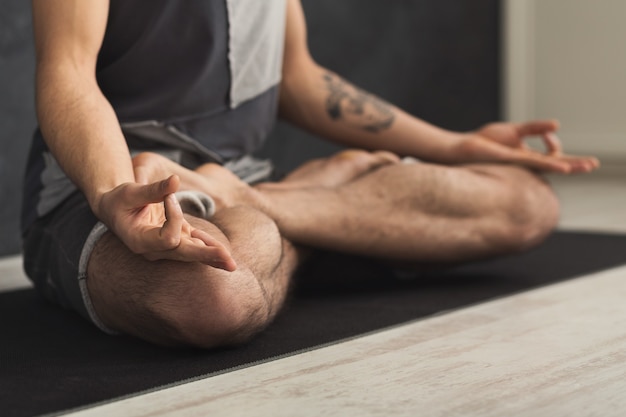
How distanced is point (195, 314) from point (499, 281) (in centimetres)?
75

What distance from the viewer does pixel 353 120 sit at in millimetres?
1832

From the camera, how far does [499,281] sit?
65.9 inches

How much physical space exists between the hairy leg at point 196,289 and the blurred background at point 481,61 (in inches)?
73.7

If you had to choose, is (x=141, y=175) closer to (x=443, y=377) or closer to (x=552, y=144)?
(x=443, y=377)

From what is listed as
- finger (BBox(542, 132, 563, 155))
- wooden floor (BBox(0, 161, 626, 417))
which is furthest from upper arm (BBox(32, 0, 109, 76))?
finger (BBox(542, 132, 563, 155))

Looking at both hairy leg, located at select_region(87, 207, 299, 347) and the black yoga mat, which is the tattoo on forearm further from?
hairy leg, located at select_region(87, 207, 299, 347)

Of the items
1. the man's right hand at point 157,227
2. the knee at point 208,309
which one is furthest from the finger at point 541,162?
the man's right hand at point 157,227

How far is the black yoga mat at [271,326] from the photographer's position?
39.7 inches

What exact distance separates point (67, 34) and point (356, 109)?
70 centimetres

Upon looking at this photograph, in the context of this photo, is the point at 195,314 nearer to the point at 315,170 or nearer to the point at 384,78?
the point at 315,170

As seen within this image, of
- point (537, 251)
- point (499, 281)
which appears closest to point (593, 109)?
point (537, 251)

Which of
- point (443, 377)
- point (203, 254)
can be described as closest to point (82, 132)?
point (203, 254)

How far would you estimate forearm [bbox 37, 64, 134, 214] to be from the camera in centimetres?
112

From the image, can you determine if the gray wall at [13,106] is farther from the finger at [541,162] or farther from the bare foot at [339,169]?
the finger at [541,162]
